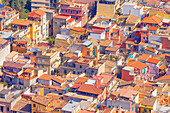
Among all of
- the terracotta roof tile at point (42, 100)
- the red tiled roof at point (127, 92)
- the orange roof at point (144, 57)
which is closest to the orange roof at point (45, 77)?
the terracotta roof tile at point (42, 100)

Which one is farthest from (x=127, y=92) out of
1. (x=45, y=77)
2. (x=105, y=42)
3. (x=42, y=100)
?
(x=105, y=42)

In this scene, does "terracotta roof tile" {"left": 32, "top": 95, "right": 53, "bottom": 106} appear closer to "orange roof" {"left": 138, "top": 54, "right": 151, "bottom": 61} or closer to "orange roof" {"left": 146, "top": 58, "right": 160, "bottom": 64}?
"orange roof" {"left": 146, "top": 58, "right": 160, "bottom": 64}

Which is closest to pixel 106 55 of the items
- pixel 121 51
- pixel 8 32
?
pixel 121 51

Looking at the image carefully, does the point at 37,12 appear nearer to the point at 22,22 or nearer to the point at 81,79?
the point at 22,22

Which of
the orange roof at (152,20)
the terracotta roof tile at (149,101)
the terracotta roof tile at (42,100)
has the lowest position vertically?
the terracotta roof tile at (42,100)

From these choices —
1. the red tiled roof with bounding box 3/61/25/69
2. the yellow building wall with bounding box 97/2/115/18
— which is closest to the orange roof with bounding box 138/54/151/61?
the yellow building wall with bounding box 97/2/115/18

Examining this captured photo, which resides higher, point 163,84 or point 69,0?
point 69,0

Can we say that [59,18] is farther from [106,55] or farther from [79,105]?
[79,105]

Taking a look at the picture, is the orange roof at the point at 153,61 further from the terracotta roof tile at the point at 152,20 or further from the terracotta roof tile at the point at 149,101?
the terracotta roof tile at the point at 149,101
